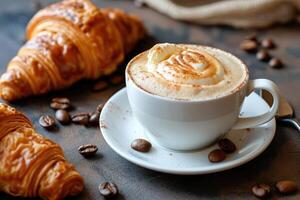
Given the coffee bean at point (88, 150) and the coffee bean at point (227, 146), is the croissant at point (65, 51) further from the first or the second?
the coffee bean at point (227, 146)

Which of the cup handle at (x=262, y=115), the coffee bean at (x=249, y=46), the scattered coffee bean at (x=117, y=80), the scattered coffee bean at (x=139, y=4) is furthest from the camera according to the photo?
the scattered coffee bean at (x=139, y=4)

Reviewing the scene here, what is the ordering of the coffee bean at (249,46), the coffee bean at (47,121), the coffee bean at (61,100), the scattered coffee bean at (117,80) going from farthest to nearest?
the coffee bean at (249,46) → the scattered coffee bean at (117,80) → the coffee bean at (61,100) → the coffee bean at (47,121)

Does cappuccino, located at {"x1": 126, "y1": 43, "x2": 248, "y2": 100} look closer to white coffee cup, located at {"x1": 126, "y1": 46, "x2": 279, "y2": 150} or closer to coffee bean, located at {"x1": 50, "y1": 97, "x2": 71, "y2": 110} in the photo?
white coffee cup, located at {"x1": 126, "y1": 46, "x2": 279, "y2": 150}

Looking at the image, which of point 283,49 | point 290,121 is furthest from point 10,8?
point 290,121

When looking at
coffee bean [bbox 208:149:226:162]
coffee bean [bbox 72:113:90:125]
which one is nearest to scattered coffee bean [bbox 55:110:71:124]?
coffee bean [bbox 72:113:90:125]

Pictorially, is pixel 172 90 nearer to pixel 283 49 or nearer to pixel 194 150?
pixel 194 150

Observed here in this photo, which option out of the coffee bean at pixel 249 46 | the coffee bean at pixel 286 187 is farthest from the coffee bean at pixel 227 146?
the coffee bean at pixel 249 46

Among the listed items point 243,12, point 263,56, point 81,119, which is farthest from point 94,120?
point 243,12
